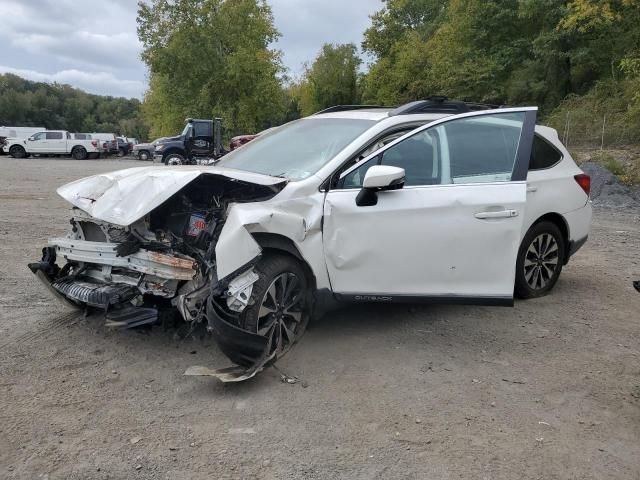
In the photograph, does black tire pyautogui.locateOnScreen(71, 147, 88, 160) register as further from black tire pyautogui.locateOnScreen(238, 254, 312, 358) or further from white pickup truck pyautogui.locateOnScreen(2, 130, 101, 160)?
black tire pyautogui.locateOnScreen(238, 254, 312, 358)

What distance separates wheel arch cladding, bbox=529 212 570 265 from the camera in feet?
17.3

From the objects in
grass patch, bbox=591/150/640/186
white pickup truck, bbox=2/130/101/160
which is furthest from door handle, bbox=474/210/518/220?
white pickup truck, bbox=2/130/101/160

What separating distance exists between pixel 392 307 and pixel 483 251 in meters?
1.24

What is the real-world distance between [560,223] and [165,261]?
3.82 m

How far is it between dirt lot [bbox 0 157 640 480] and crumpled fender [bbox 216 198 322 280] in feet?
2.72

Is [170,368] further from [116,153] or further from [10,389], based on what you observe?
[116,153]

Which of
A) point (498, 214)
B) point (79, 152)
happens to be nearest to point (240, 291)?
point (498, 214)

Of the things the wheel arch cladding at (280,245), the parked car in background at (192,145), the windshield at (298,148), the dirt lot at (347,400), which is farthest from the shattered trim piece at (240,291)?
the parked car in background at (192,145)

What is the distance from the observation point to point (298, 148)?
458 cm

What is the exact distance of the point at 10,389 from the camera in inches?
133

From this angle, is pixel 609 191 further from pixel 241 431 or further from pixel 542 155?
pixel 241 431

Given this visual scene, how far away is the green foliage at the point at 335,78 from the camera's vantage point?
5753cm

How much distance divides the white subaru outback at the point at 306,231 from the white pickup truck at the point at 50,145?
31328mm

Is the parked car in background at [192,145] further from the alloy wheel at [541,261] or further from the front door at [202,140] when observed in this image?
the alloy wheel at [541,261]
